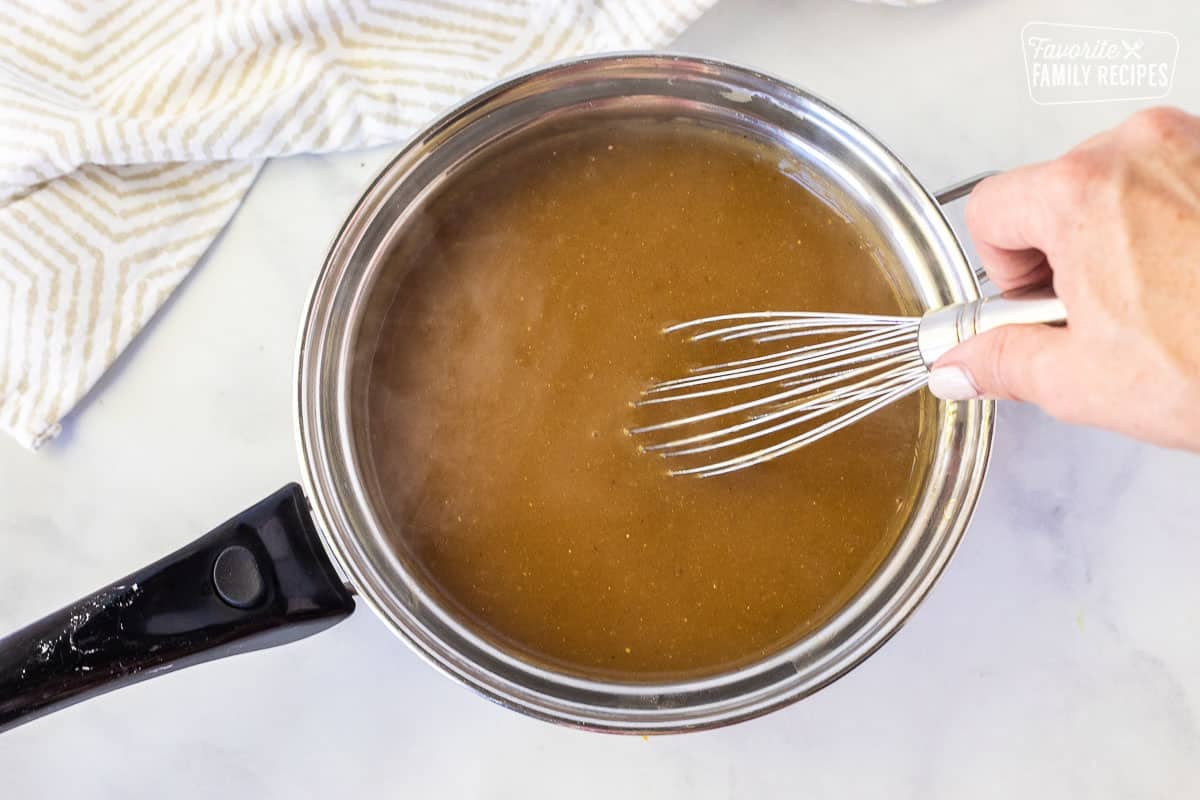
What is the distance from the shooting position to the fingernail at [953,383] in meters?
0.62

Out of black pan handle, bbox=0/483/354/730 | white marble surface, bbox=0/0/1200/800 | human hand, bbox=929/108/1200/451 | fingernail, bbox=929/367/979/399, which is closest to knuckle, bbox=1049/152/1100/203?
human hand, bbox=929/108/1200/451

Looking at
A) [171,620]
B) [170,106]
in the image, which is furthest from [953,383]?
[170,106]

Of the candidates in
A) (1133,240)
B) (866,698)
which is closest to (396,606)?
(866,698)

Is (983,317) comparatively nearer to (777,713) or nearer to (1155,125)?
(1155,125)

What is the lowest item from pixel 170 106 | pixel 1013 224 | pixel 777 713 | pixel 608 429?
pixel 777 713

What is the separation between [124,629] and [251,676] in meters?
0.24

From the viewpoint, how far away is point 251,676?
88 cm

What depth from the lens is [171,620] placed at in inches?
26.5

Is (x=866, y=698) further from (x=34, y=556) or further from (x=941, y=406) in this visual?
(x=34, y=556)

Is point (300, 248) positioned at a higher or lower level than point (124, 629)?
higher

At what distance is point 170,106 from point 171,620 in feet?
1.54

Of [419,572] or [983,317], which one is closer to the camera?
[983,317]

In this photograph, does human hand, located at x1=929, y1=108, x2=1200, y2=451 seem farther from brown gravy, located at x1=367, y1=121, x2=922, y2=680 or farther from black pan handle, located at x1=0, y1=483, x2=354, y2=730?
black pan handle, located at x1=0, y1=483, x2=354, y2=730

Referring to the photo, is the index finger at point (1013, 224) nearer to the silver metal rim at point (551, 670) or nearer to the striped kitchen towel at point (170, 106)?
the silver metal rim at point (551, 670)
